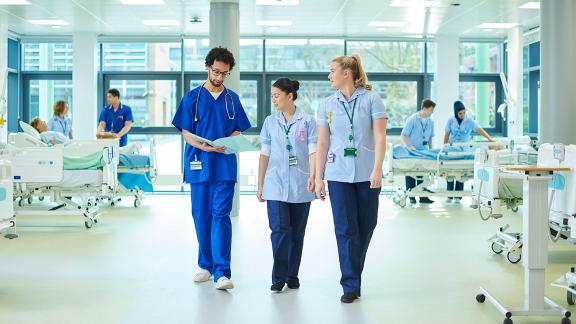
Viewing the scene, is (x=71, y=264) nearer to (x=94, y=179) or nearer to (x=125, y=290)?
(x=125, y=290)

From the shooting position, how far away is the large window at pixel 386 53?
12.6 metres

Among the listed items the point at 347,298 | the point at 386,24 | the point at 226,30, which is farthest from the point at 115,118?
the point at 347,298

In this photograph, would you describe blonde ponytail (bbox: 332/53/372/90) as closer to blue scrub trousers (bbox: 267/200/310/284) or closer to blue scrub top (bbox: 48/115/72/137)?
blue scrub trousers (bbox: 267/200/310/284)

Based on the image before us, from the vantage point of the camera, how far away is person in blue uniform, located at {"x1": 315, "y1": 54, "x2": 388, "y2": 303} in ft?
13.3

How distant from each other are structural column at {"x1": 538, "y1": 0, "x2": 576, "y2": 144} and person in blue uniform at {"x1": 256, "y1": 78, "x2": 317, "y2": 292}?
3038 millimetres

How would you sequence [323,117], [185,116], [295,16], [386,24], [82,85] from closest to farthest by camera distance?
[323,117] < [185,116] < [295,16] < [386,24] < [82,85]

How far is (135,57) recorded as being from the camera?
12.5 meters

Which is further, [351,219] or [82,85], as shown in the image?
[82,85]

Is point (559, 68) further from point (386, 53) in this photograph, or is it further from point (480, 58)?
point (480, 58)

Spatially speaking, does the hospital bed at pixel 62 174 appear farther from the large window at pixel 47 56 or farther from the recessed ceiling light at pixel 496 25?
the recessed ceiling light at pixel 496 25

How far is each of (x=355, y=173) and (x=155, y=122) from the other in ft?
29.1

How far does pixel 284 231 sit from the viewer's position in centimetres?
428

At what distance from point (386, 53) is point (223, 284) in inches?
355

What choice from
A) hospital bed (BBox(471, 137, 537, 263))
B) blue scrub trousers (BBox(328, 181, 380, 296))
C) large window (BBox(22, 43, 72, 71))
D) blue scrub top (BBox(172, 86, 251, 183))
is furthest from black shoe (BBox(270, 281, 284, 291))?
large window (BBox(22, 43, 72, 71))
